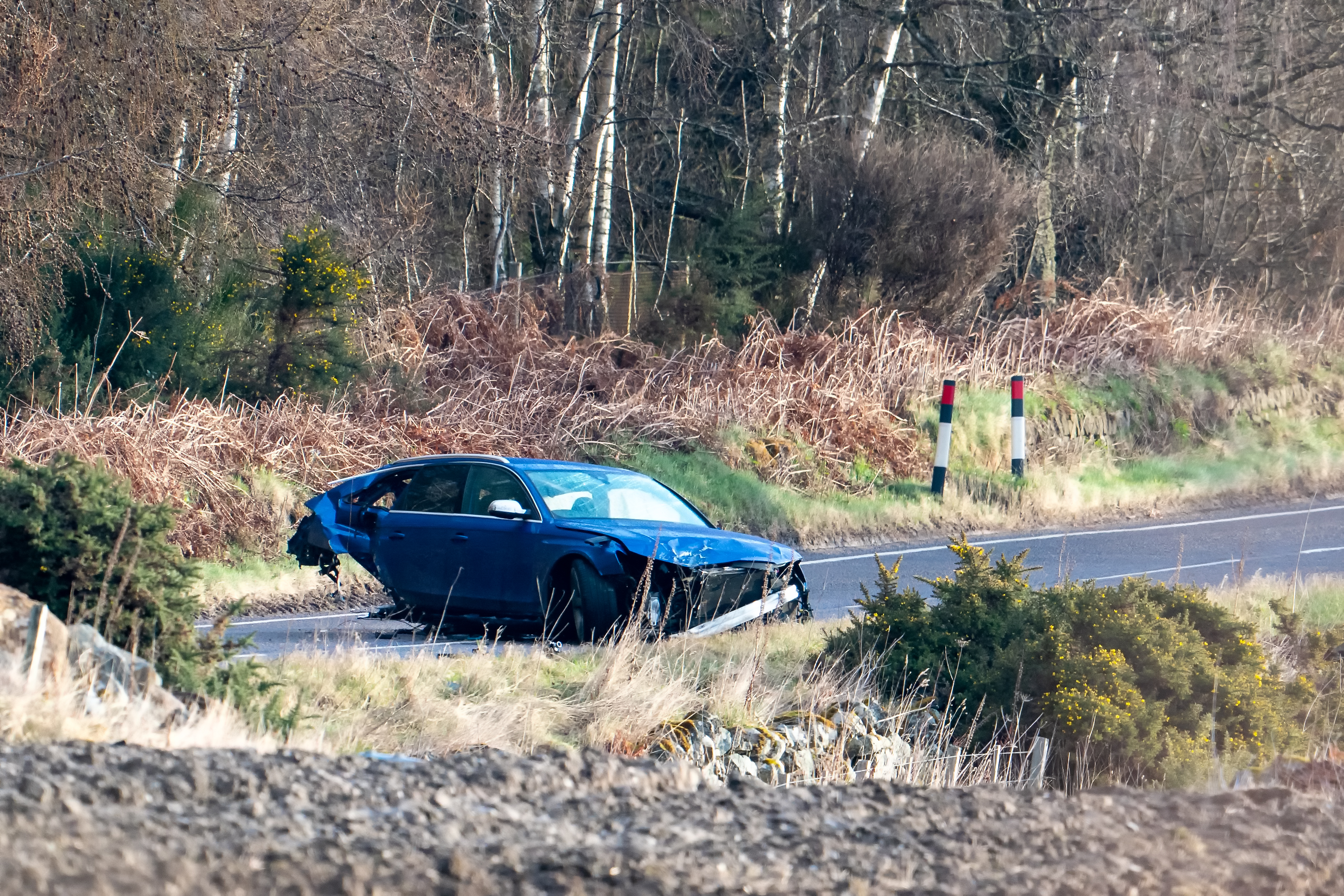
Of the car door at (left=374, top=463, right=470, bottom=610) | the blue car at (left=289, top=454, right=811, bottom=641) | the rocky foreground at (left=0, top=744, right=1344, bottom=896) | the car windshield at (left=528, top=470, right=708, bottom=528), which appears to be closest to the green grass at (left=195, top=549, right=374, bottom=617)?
the blue car at (left=289, top=454, right=811, bottom=641)

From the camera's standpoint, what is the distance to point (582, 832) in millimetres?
4168

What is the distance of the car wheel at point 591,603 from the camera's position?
29.5 ft

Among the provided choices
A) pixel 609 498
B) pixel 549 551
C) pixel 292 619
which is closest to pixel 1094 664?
pixel 549 551

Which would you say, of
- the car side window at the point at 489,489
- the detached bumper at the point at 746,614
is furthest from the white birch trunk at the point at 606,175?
the detached bumper at the point at 746,614

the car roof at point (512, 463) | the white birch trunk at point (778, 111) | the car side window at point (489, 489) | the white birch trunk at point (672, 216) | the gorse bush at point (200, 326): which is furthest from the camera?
the white birch trunk at point (778, 111)

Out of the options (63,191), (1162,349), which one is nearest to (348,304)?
(63,191)

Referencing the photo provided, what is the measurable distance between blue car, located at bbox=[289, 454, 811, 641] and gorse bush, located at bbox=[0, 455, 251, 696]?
2842 mm

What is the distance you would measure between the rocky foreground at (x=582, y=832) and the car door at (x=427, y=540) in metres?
4.75

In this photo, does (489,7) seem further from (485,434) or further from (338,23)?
(485,434)

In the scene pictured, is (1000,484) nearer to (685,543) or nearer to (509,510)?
(685,543)

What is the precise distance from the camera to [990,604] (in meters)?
8.92

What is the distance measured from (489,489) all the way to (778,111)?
1620 cm

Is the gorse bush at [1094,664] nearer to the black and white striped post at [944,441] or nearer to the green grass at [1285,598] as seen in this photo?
the green grass at [1285,598]

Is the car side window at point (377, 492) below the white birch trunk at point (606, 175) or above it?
below
